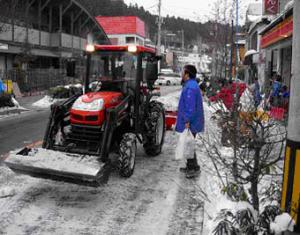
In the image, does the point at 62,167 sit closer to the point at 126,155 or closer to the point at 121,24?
the point at 126,155

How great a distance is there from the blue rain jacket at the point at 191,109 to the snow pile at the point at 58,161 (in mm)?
1865

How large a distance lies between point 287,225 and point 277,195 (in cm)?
82

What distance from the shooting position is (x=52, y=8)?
4075 cm

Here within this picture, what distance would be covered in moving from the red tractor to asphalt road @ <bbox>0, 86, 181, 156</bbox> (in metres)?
2.80

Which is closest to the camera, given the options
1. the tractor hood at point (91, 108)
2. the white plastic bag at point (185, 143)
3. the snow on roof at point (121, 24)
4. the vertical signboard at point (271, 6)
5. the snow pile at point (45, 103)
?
the tractor hood at point (91, 108)

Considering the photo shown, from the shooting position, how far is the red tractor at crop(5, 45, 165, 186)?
5.86 metres

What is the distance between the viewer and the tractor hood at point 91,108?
6762 mm

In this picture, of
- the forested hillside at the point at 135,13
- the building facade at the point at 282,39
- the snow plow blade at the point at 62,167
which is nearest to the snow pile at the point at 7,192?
the snow plow blade at the point at 62,167

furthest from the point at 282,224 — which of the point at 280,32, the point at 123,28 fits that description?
the point at 123,28

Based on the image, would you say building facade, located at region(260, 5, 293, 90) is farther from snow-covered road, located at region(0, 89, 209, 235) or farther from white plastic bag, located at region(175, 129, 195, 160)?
snow-covered road, located at region(0, 89, 209, 235)

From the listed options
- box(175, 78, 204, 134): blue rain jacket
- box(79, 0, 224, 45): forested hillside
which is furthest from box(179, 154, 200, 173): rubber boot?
box(79, 0, 224, 45): forested hillside

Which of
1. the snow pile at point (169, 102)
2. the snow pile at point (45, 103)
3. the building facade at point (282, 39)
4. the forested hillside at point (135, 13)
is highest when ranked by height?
the forested hillside at point (135, 13)

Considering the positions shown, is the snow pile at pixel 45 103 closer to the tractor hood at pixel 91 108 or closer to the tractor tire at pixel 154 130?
the tractor tire at pixel 154 130

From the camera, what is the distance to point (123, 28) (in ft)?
243
